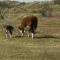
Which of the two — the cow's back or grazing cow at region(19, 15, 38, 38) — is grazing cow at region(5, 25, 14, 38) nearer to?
grazing cow at region(19, 15, 38, 38)

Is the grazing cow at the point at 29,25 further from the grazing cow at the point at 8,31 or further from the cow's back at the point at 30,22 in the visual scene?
the grazing cow at the point at 8,31

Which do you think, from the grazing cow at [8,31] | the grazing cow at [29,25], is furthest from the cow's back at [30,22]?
the grazing cow at [8,31]

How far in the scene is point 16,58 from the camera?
1142 cm

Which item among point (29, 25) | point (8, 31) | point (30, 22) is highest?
point (30, 22)

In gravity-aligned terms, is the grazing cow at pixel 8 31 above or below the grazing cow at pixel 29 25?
below

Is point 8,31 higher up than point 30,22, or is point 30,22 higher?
point 30,22

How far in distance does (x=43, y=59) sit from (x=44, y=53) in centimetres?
106

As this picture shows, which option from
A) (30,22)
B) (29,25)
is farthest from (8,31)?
(30,22)

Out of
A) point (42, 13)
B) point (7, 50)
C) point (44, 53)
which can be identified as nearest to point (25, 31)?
point (7, 50)

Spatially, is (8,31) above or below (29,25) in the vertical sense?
below

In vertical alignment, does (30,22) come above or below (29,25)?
above

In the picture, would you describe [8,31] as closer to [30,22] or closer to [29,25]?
[29,25]

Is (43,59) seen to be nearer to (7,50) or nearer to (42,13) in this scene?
(7,50)

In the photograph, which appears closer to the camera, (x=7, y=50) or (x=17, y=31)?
(x=7, y=50)
